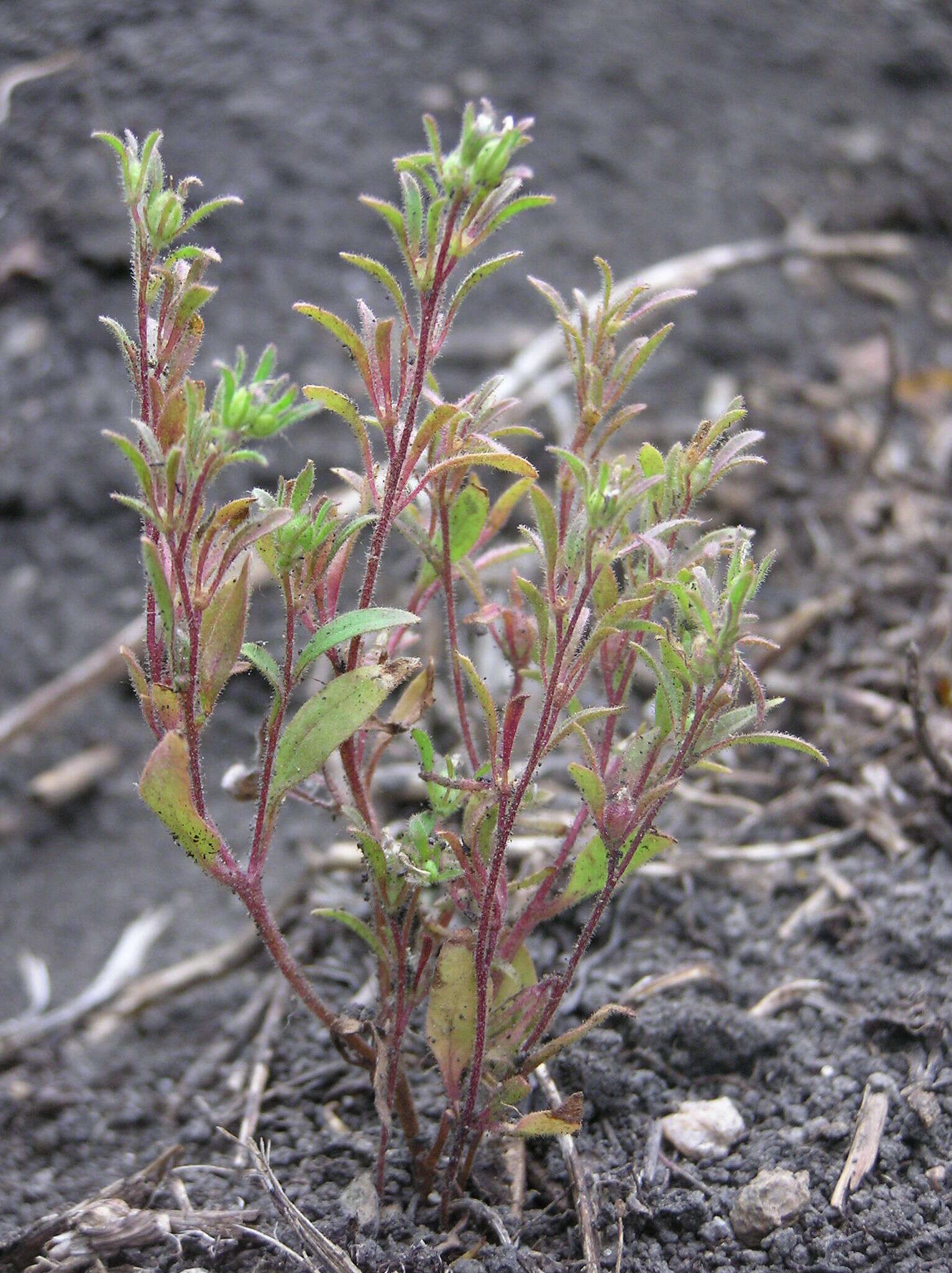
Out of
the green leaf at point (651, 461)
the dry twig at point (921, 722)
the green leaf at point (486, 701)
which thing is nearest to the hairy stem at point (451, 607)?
the green leaf at point (486, 701)

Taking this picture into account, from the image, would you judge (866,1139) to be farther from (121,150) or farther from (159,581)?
(121,150)

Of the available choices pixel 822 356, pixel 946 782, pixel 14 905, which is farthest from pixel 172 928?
pixel 822 356

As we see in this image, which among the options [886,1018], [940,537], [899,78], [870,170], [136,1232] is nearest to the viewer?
[136,1232]

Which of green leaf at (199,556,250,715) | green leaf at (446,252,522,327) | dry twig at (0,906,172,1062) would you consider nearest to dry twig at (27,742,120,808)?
dry twig at (0,906,172,1062)

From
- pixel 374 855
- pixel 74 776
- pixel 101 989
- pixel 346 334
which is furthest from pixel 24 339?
pixel 374 855

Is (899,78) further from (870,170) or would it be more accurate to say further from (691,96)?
(691,96)

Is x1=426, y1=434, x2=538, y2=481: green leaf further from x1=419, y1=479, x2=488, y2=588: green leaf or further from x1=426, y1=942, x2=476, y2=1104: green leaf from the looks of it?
x1=426, y1=942, x2=476, y2=1104: green leaf
